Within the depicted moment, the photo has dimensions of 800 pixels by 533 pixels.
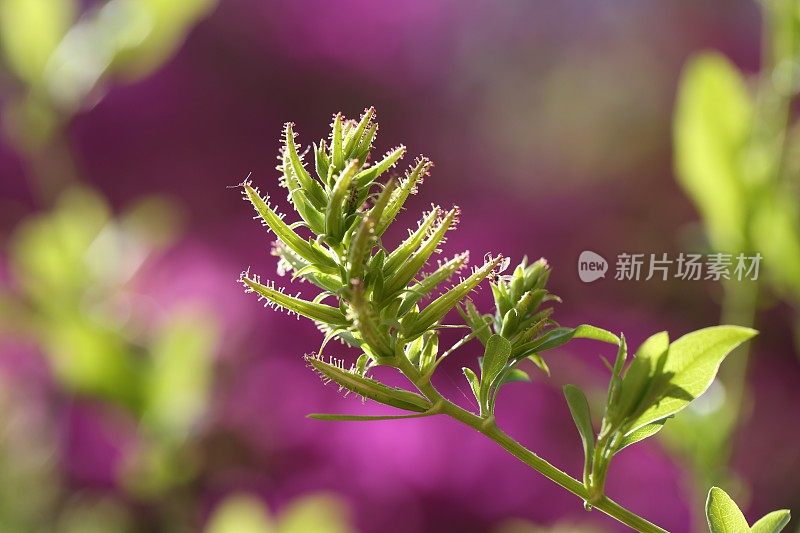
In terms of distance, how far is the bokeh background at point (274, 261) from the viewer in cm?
52

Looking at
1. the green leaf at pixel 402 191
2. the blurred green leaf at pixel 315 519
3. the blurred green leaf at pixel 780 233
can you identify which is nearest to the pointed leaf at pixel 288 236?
the green leaf at pixel 402 191

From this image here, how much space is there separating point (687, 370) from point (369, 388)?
58 millimetres

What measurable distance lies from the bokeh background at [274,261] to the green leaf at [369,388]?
0.05 m

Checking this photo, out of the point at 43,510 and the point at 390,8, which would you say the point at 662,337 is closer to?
the point at 43,510

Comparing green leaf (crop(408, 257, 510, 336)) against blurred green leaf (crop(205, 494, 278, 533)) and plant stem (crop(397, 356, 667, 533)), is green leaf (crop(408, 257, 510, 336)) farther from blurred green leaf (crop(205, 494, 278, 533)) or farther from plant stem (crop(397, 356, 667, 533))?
blurred green leaf (crop(205, 494, 278, 533))

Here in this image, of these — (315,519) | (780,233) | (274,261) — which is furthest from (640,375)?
(274,261)

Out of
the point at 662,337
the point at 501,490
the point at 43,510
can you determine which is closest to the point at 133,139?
the point at 43,510

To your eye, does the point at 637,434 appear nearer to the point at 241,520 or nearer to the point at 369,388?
the point at 369,388

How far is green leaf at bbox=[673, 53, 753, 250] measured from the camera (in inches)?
14.4

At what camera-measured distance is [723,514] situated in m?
0.17

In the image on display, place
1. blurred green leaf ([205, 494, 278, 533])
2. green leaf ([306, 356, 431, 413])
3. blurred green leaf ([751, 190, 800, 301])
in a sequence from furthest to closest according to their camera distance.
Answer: blurred green leaf ([205, 494, 278, 533]) < blurred green leaf ([751, 190, 800, 301]) < green leaf ([306, 356, 431, 413])

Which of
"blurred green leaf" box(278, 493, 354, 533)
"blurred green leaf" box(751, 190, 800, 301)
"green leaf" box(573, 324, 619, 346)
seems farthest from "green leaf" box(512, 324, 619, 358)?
"blurred green leaf" box(278, 493, 354, 533)

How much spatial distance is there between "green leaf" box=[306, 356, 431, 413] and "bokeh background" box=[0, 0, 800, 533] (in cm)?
5

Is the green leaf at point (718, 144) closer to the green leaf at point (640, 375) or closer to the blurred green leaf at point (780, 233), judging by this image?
the blurred green leaf at point (780, 233)
